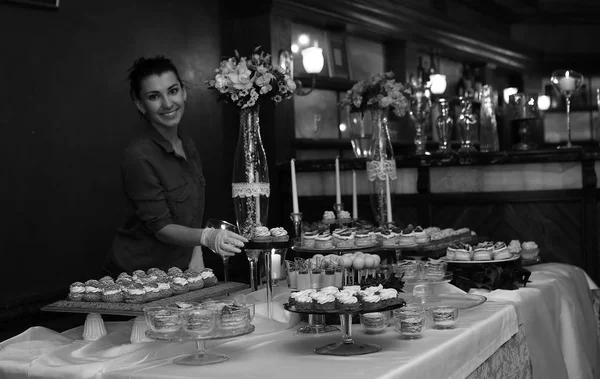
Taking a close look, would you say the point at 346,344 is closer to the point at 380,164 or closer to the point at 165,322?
the point at 165,322

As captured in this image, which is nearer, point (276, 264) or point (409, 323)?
point (409, 323)

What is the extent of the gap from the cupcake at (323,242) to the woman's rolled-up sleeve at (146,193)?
0.51 metres

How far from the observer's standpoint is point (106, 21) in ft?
15.4

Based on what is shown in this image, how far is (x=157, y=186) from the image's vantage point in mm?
2904

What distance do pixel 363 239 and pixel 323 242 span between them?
141 mm

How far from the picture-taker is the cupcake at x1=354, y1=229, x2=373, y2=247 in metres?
2.92

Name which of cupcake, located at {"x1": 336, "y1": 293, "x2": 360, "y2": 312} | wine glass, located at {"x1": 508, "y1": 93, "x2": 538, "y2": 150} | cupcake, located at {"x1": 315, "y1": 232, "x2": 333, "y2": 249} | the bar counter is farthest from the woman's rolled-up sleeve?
wine glass, located at {"x1": 508, "y1": 93, "x2": 538, "y2": 150}

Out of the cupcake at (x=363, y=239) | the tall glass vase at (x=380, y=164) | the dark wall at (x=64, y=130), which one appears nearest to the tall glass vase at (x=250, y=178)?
the cupcake at (x=363, y=239)

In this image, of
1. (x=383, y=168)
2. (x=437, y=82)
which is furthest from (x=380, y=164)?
(x=437, y=82)

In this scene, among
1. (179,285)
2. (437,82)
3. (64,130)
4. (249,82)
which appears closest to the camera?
(179,285)

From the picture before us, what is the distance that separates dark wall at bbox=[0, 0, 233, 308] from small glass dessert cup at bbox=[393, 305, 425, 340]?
Answer: 2425mm

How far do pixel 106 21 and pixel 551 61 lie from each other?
706 cm

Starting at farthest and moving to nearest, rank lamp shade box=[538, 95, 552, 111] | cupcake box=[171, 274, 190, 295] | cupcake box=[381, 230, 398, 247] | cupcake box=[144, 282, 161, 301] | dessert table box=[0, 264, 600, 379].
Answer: lamp shade box=[538, 95, 552, 111], cupcake box=[381, 230, 398, 247], cupcake box=[171, 274, 190, 295], cupcake box=[144, 282, 161, 301], dessert table box=[0, 264, 600, 379]

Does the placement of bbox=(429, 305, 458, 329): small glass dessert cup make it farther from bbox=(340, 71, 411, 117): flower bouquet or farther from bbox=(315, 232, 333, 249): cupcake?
bbox=(340, 71, 411, 117): flower bouquet
